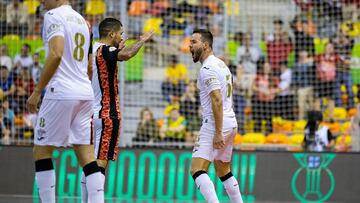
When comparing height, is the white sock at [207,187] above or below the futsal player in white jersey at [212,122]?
below

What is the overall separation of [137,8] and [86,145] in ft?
38.0

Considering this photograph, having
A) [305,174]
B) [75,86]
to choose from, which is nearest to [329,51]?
[305,174]

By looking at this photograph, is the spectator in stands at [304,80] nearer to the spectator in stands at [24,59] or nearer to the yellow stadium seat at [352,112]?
the yellow stadium seat at [352,112]

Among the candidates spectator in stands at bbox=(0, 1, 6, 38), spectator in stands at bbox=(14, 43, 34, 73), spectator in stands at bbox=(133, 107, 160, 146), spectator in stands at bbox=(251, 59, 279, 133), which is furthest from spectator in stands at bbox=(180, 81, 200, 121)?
spectator in stands at bbox=(0, 1, 6, 38)

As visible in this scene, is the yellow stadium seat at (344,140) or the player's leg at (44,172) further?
the yellow stadium seat at (344,140)

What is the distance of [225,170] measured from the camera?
406 inches

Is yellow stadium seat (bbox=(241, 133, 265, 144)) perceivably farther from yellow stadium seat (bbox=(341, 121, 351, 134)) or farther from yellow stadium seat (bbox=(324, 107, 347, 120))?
yellow stadium seat (bbox=(341, 121, 351, 134))

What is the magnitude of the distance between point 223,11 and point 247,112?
2644mm

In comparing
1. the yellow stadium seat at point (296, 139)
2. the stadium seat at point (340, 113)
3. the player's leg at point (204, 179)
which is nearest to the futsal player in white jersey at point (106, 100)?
→ the player's leg at point (204, 179)

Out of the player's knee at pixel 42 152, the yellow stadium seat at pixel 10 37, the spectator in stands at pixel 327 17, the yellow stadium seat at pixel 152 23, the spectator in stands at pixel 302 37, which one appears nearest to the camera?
the player's knee at pixel 42 152

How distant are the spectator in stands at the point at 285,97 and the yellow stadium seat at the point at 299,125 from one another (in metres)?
0.20

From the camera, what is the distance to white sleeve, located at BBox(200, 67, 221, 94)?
32.1 feet

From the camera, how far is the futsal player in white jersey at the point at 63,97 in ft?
25.9

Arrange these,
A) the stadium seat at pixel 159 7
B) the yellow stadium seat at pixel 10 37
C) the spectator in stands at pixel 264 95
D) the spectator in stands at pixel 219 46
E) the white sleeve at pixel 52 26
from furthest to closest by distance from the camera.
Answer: the stadium seat at pixel 159 7
the spectator in stands at pixel 219 46
the spectator in stands at pixel 264 95
the yellow stadium seat at pixel 10 37
the white sleeve at pixel 52 26
